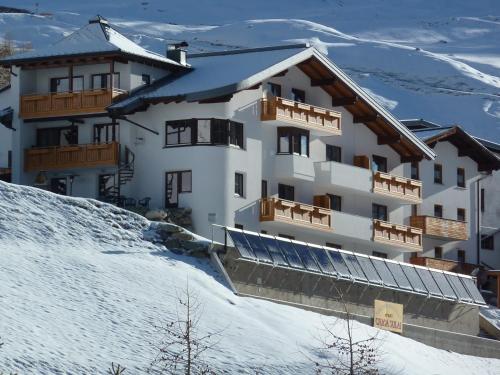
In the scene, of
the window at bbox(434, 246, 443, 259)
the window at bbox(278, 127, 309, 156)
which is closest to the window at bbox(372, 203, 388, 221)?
the window at bbox(278, 127, 309, 156)

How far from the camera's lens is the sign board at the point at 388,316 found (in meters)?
68.5

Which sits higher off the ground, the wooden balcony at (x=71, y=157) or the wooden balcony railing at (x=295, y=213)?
the wooden balcony at (x=71, y=157)

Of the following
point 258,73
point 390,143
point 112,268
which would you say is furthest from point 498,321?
point 112,268

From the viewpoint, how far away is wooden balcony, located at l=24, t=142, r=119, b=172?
74.1 meters

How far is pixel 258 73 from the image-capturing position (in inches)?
2884

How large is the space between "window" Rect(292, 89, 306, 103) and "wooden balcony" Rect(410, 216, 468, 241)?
34.8 ft

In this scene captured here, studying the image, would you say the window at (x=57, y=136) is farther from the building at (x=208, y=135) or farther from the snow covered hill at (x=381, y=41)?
the snow covered hill at (x=381, y=41)

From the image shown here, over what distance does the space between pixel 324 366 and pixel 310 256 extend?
13.7 m

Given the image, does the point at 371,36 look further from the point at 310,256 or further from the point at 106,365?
the point at 106,365

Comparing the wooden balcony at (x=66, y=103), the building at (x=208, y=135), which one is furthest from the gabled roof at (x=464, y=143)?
the wooden balcony at (x=66, y=103)

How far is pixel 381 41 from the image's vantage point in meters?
175

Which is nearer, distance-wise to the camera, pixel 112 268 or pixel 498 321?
pixel 112 268

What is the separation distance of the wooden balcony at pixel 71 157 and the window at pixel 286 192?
706 cm

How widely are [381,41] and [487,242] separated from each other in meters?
82.7
